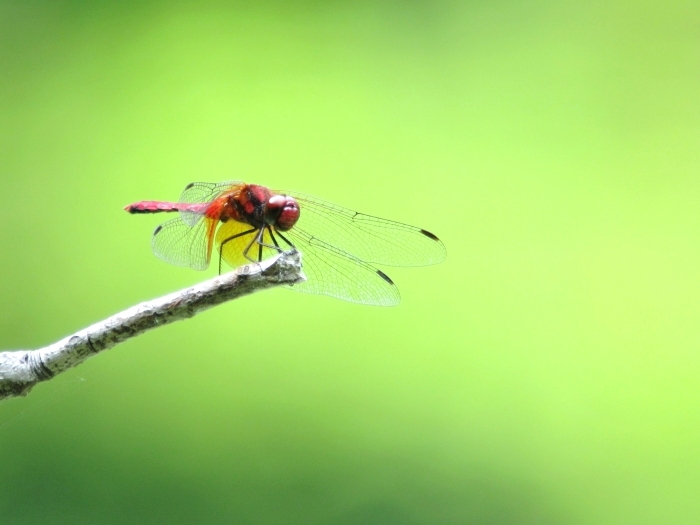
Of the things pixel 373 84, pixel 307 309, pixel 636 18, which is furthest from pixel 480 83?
pixel 307 309

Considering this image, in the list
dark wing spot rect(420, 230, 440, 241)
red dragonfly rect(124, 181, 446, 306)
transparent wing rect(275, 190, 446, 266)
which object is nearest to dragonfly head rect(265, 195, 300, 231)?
red dragonfly rect(124, 181, 446, 306)

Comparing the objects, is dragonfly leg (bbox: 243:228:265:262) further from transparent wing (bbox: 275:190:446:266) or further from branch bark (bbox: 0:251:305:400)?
branch bark (bbox: 0:251:305:400)

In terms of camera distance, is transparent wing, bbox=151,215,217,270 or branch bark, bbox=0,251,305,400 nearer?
branch bark, bbox=0,251,305,400

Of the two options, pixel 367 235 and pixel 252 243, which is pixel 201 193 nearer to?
pixel 252 243

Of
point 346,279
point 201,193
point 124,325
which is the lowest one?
point 124,325

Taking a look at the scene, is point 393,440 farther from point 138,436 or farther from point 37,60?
point 37,60

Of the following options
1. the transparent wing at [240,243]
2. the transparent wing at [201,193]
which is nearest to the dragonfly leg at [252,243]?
the transparent wing at [240,243]

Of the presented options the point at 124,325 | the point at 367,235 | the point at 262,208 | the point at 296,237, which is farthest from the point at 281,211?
the point at 124,325
